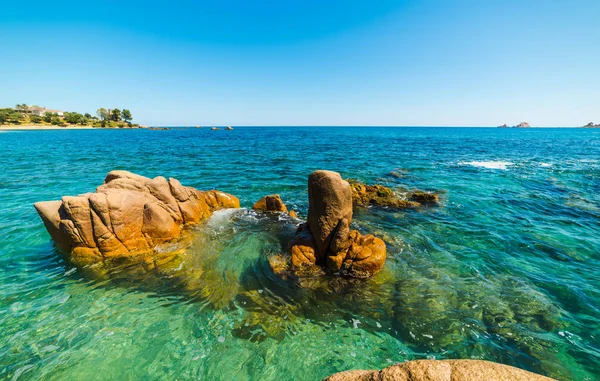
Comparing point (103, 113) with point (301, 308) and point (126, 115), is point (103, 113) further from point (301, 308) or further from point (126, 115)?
point (301, 308)

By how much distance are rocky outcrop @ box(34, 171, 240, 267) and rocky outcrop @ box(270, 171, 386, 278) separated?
19.1 ft

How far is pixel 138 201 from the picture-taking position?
1108 centimetres

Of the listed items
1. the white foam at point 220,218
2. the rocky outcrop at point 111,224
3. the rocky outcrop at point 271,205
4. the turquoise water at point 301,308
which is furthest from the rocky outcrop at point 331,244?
the rocky outcrop at point 111,224

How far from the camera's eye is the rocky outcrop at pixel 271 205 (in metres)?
15.5

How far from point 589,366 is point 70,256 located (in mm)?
17107

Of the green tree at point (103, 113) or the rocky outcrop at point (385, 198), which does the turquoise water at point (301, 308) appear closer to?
the rocky outcrop at point (385, 198)

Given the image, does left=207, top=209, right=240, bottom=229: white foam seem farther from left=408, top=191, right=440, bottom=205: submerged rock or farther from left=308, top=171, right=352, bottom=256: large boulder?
left=408, top=191, right=440, bottom=205: submerged rock

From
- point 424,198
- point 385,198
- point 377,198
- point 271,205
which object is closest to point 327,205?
point 271,205

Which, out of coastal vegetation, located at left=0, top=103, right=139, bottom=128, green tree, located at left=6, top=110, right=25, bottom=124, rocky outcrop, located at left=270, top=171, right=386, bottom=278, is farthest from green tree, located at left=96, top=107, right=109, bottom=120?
rocky outcrop, located at left=270, top=171, right=386, bottom=278

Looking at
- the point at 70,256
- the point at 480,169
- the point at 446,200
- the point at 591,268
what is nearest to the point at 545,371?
the point at 591,268

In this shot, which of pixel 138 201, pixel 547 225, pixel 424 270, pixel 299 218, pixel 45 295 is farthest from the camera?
pixel 299 218

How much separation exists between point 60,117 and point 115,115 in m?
33.5

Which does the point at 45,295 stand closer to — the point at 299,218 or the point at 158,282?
the point at 158,282

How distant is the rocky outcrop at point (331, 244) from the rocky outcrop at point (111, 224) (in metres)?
5.82
